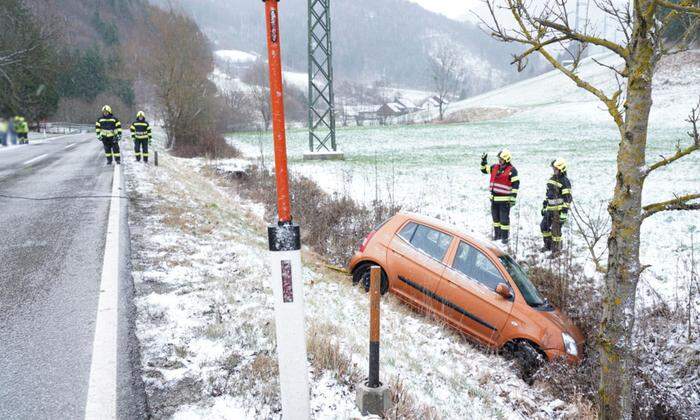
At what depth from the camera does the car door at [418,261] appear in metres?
7.03

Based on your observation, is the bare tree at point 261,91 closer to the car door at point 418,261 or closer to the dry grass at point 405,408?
the car door at point 418,261

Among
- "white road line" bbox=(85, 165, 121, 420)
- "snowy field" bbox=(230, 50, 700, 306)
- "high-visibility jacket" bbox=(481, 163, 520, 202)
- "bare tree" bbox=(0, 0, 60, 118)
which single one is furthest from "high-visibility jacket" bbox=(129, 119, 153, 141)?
"high-visibility jacket" bbox=(481, 163, 520, 202)

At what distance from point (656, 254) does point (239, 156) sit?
21172mm

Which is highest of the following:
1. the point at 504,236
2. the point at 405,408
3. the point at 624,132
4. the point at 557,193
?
the point at 624,132

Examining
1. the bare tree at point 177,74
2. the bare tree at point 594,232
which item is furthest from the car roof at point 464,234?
the bare tree at point 177,74

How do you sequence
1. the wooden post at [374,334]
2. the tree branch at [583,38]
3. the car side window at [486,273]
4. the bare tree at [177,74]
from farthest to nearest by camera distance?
the bare tree at [177,74] < the car side window at [486,273] < the tree branch at [583,38] < the wooden post at [374,334]

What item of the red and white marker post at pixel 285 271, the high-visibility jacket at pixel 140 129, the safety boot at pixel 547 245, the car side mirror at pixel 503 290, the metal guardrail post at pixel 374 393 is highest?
the high-visibility jacket at pixel 140 129

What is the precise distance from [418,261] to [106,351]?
4.53 metres

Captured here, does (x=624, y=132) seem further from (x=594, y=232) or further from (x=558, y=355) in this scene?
(x=558, y=355)

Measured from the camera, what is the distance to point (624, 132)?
410 cm

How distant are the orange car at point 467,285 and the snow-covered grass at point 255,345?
28 centimetres

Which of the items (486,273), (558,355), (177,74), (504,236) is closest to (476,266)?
(486,273)

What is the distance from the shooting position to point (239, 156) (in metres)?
26.2

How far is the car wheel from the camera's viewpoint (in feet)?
20.1
